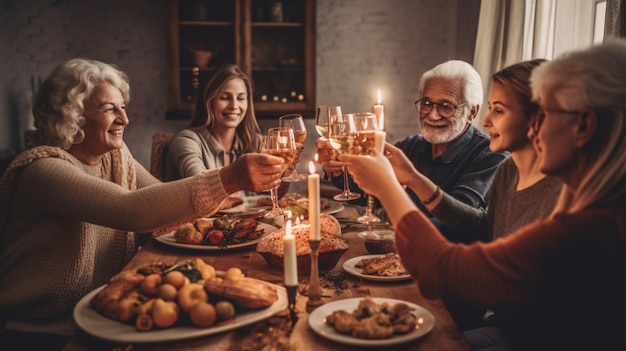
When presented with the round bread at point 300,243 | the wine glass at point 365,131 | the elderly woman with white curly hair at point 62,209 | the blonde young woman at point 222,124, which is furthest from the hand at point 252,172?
the blonde young woman at point 222,124

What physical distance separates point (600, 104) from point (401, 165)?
99cm

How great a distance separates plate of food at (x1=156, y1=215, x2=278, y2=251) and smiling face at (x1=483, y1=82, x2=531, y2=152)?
88cm

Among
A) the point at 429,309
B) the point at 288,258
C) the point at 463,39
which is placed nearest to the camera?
the point at 288,258

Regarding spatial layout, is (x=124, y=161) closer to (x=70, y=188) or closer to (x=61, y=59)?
(x=70, y=188)

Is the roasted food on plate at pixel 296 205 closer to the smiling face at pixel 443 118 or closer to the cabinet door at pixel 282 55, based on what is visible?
the smiling face at pixel 443 118

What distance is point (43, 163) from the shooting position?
75.5 inches

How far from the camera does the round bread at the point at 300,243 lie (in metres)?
1.73

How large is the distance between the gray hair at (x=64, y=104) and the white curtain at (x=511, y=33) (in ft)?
7.51

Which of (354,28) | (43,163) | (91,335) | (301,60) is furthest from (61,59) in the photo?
(91,335)

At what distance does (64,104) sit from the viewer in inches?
82.7

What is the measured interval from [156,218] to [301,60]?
142 inches

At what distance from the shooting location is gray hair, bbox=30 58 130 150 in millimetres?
2084

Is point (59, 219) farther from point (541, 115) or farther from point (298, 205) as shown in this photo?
point (541, 115)

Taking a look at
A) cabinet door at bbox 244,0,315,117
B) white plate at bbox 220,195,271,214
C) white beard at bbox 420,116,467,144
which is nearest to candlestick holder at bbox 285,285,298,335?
white plate at bbox 220,195,271,214
